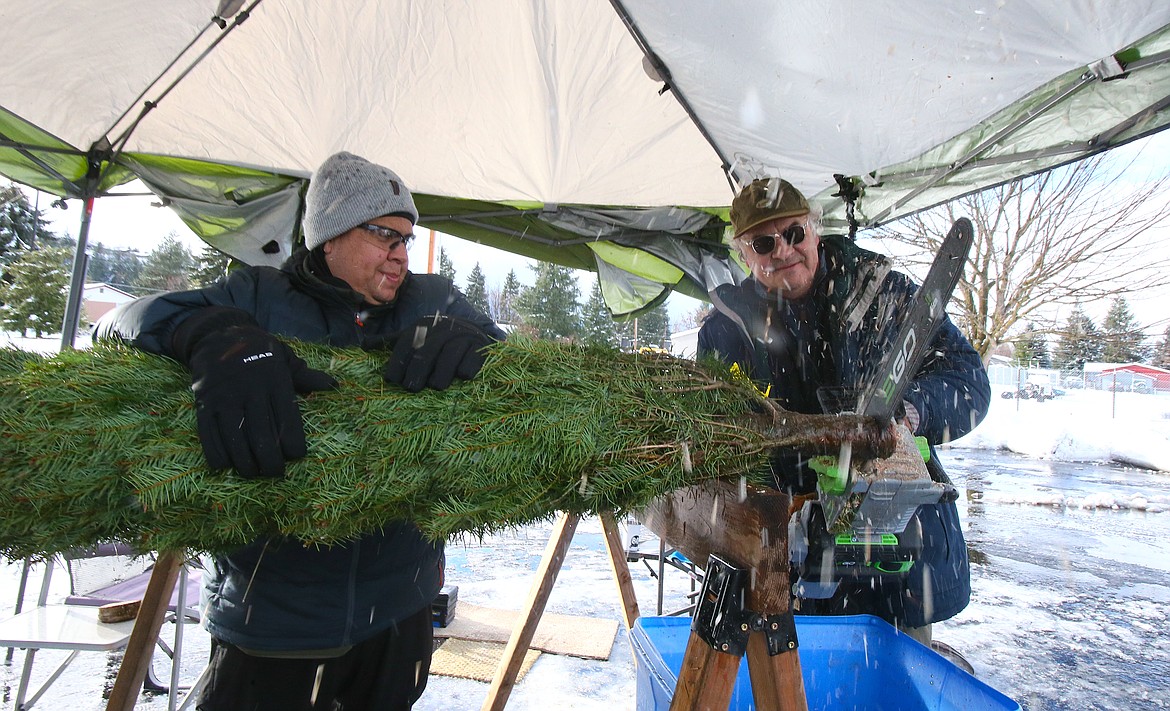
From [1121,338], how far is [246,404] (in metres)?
20.5

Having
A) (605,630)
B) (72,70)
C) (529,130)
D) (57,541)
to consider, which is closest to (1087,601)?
→ (605,630)

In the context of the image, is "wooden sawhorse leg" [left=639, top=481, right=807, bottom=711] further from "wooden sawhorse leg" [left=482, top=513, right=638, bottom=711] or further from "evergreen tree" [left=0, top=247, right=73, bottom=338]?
"evergreen tree" [left=0, top=247, right=73, bottom=338]

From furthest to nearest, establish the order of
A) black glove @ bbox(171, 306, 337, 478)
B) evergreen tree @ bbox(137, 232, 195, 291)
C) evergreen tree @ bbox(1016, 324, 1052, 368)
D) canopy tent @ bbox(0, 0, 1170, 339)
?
evergreen tree @ bbox(1016, 324, 1052, 368), evergreen tree @ bbox(137, 232, 195, 291), canopy tent @ bbox(0, 0, 1170, 339), black glove @ bbox(171, 306, 337, 478)

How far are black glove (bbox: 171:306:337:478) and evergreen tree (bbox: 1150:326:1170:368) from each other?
2309cm

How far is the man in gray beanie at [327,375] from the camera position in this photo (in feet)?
3.90

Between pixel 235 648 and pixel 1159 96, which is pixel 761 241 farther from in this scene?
pixel 235 648

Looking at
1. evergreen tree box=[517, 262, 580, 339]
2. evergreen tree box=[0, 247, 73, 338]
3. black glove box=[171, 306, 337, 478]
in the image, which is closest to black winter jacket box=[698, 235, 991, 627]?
black glove box=[171, 306, 337, 478]

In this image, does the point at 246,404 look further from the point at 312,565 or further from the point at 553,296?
the point at 553,296

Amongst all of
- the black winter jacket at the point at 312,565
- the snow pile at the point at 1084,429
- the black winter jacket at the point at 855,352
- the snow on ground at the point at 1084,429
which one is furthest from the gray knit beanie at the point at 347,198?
the snow pile at the point at 1084,429

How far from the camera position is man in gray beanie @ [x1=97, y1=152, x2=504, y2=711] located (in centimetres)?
119

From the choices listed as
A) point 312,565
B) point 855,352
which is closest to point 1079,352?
point 855,352

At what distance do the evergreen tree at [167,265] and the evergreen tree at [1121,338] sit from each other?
2088 cm

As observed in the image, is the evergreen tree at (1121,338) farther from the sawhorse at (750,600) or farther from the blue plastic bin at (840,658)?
the sawhorse at (750,600)

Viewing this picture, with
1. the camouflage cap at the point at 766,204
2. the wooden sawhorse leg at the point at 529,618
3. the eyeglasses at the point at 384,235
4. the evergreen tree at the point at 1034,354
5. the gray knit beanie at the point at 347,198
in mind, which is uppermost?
the evergreen tree at the point at 1034,354
